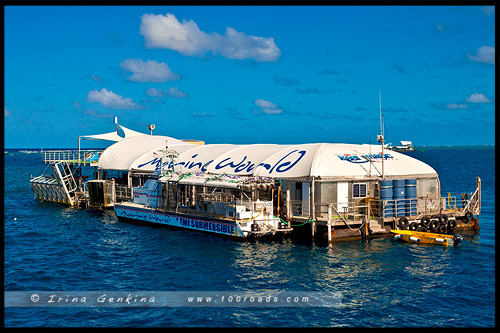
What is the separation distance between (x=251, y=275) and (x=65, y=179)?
3963 cm

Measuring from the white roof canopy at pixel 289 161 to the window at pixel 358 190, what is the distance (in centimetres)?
73

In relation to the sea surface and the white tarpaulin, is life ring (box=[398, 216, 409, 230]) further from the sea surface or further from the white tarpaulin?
the white tarpaulin

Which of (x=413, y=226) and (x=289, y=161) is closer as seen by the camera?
(x=413, y=226)

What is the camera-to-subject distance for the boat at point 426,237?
34438 mm

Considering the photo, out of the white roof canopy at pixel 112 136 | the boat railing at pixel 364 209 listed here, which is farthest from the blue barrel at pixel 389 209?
the white roof canopy at pixel 112 136

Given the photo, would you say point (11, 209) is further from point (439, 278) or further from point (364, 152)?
point (439, 278)

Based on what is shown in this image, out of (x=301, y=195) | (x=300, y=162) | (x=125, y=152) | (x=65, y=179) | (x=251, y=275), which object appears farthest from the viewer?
(x=65, y=179)

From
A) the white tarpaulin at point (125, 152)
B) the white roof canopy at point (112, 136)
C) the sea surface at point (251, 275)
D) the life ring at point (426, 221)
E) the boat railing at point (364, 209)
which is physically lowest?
the sea surface at point (251, 275)

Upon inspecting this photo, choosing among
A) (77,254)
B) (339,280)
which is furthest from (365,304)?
(77,254)

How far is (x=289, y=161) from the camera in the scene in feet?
134

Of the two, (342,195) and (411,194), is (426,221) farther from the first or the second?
(342,195)

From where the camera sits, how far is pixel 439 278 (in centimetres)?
2694

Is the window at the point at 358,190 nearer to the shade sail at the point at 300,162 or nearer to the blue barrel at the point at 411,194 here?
the shade sail at the point at 300,162

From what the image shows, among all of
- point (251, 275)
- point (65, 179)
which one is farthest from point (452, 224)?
point (65, 179)
